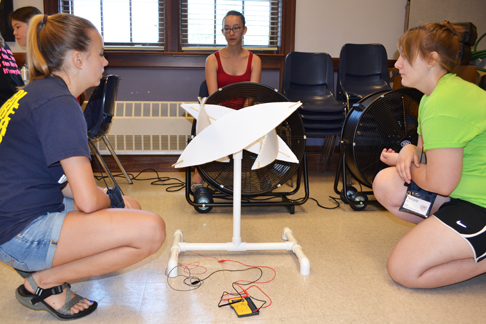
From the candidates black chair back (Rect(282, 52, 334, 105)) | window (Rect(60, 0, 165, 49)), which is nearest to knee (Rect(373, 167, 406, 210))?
black chair back (Rect(282, 52, 334, 105))

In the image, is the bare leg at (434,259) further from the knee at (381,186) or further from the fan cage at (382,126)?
the fan cage at (382,126)

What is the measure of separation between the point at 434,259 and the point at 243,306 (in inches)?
27.0

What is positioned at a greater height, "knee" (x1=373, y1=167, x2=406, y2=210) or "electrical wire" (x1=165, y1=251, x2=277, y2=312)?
"knee" (x1=373, y1=167, x2=406, y2=210)

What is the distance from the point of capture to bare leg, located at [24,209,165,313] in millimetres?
1158

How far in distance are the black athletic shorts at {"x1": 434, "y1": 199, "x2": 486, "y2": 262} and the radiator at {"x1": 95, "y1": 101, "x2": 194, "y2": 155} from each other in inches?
90.9

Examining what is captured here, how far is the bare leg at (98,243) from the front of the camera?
116cm

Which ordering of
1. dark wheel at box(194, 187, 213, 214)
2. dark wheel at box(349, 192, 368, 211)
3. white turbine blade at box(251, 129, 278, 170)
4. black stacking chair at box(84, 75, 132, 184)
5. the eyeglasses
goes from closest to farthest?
1. white turbine blade at box(251, 129, 278, 170)
2. dark wheel at box(194, 187, 213, 214)
3. dark wheel at box(349, 192, 368, 211)
4. black stacking chair at box(84, 75, 132, 184)
5. the eyeglasses

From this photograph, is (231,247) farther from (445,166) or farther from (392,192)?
(445,166)

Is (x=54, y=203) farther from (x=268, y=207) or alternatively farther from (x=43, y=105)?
(x=268, y=207)

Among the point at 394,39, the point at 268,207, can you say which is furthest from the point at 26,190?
the point at 394,39

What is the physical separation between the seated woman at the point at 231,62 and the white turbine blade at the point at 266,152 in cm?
129

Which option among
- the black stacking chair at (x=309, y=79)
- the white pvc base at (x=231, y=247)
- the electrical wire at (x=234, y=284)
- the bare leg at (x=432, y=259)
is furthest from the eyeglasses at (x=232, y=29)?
the bare leg at (x=432, y=259)

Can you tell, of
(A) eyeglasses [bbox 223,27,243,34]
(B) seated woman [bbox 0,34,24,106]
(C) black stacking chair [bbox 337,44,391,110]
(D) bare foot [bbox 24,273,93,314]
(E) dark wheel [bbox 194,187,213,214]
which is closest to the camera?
(D) bare foot [bbox 24,273,93,314]

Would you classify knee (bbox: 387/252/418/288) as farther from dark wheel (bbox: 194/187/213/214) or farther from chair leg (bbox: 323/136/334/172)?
chair leg (bbox: 323/136/334/172)
